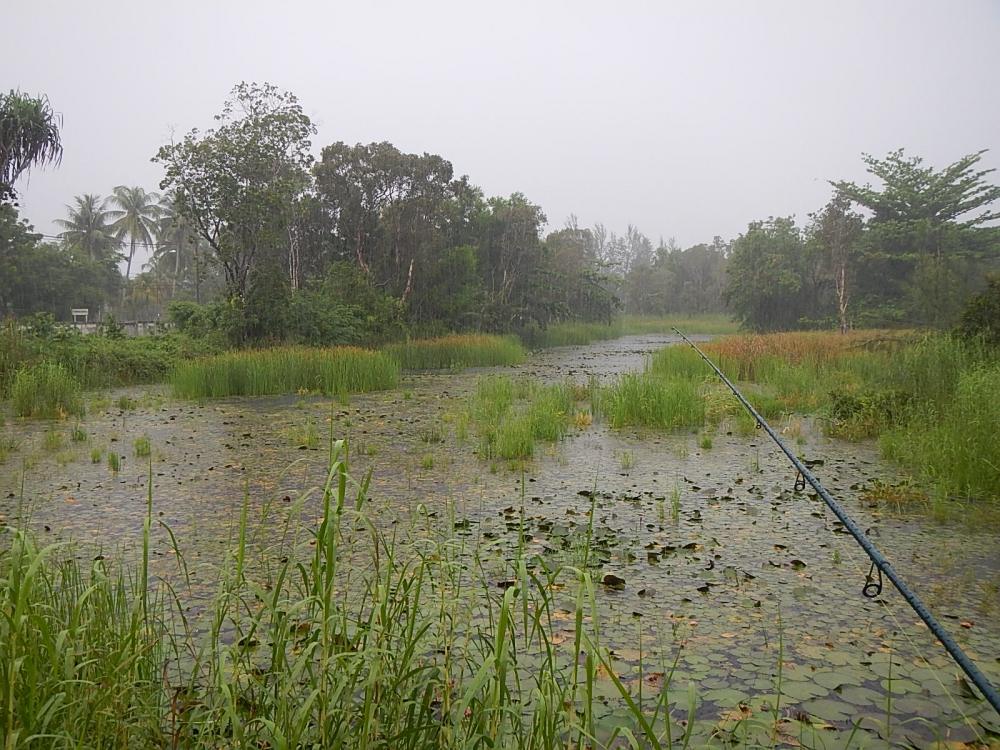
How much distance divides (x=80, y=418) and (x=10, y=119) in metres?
8.47

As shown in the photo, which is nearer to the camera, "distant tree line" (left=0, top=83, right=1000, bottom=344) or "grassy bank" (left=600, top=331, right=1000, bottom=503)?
"grassy bank" (left=600, top=331, right=1000, bottom=503)

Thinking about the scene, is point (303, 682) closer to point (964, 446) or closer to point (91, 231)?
point (964, 446)

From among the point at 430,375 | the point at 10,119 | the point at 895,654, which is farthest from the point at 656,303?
the point at 895,654

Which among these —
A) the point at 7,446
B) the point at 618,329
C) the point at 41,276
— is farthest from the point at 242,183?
the point at 618,329

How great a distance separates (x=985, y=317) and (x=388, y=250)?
45.7 ft

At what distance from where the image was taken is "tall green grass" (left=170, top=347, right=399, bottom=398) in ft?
34.0

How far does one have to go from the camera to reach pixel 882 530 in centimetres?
405

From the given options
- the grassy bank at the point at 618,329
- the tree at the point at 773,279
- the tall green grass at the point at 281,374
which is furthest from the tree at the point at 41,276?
the tree at the point at 773,279

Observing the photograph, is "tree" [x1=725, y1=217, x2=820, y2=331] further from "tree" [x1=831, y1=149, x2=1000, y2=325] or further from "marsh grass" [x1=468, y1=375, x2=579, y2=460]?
"marsh grass" [x1=468, y1=375, x2=579, y2=460]

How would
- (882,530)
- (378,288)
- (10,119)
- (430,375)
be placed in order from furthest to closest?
(378,288) → (430,375) → (10,119) → (882,530)

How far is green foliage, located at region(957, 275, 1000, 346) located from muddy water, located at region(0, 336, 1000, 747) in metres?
2.21

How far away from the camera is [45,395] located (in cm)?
836

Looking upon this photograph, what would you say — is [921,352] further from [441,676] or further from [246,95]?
[246,95]

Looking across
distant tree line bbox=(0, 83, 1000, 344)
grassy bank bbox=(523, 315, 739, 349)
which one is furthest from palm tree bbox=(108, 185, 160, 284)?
grassy bank bbox=(523, 315, 739, 349)
